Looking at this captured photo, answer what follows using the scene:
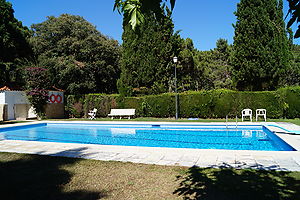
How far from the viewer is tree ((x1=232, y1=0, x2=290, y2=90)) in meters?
17.1

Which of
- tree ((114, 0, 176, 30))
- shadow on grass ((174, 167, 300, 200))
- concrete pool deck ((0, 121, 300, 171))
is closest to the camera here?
tree ((114, 0, 176, 30))

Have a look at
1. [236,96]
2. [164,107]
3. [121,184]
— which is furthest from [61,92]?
[121,184]

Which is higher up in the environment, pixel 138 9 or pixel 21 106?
pixel 138 9

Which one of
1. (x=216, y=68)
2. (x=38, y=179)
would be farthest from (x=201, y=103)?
(x=216, y=68)

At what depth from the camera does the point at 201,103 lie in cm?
1791

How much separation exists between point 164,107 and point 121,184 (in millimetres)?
15530

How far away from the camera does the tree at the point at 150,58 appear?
2233 cm

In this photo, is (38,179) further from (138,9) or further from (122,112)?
(122,112)

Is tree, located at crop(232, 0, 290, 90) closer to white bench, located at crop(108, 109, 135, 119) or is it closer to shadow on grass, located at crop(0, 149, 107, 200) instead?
white bench, located at crop(108, 109, 135, 119)

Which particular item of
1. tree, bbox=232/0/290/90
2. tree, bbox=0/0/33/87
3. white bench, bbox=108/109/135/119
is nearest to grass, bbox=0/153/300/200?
white bench, bbox=108/109/135/119

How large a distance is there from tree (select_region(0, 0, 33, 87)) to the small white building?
5889mm

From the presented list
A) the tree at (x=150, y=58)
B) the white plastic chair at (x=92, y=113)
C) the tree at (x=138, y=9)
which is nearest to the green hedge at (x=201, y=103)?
the white plastic chair at (x=92, y=113)

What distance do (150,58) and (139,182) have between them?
19095 mm

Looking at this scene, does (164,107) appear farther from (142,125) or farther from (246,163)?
(246,163)
